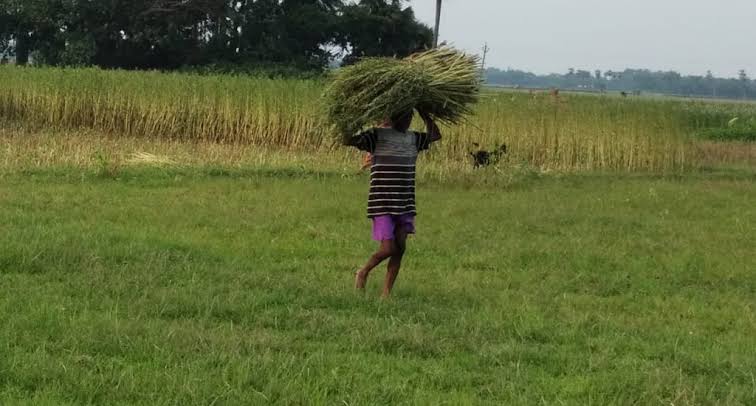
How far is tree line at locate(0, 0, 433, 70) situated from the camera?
33.0 meters

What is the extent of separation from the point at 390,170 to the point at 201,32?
102ft

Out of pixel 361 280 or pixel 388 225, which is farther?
pixel 361 280

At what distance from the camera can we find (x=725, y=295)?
6848 mm

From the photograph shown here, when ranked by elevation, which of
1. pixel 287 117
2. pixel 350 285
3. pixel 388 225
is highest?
pixel 287 117

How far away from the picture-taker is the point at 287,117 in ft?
60.2

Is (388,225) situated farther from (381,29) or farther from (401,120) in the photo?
(381,29)

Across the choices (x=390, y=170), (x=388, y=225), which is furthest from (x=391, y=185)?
(x=388, y=225)

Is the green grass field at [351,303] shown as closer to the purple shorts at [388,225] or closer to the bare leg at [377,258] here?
the bare leg at [377,258]

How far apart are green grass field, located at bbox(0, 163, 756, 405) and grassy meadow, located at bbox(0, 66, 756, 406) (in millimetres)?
22

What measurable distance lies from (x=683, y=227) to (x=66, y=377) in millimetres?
7880

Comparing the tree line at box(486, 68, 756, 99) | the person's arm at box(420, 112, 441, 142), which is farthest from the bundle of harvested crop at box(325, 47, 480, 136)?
the tree line at box(486, 68, 756, 99)

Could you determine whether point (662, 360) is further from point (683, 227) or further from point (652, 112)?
point (652, 112)

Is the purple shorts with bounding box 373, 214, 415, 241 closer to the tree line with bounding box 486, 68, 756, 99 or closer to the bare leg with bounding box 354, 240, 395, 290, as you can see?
the bare leg with bounding box 354, 240, 395, 290

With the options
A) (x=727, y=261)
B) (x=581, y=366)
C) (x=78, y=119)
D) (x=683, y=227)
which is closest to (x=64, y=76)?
(x=78, y=119)
